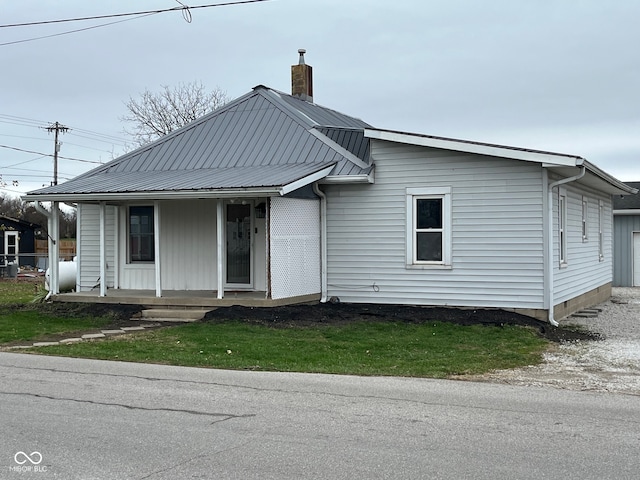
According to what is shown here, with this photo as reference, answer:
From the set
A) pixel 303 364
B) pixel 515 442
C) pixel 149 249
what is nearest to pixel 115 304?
pixel 149 249

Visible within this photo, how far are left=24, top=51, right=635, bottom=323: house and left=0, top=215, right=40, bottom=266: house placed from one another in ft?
99.5

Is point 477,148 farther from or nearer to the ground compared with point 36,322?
farther from the ground

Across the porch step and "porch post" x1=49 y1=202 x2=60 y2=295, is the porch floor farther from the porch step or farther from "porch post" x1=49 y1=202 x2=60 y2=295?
"porch post" x1=49 y1=202 x2=60 y2=295

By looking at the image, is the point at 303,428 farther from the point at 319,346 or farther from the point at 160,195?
the point at 160,195

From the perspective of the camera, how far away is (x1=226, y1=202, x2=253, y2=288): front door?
17625mm

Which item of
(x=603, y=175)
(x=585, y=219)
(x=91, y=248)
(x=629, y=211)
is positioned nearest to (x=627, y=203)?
(x=629, y=211)

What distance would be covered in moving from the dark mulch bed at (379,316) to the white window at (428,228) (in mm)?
1074

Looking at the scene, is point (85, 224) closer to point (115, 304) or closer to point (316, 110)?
point (115, 304)

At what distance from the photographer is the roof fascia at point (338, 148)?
1718cm

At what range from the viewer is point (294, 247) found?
16266mm

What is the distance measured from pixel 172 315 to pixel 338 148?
550cm

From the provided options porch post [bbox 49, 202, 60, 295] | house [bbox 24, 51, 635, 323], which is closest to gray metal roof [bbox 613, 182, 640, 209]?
house [bbox 24, 51, 635, 323]

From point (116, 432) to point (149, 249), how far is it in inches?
483

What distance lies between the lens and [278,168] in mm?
17547
